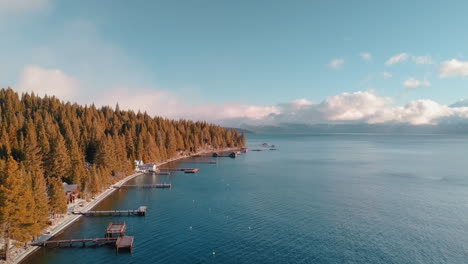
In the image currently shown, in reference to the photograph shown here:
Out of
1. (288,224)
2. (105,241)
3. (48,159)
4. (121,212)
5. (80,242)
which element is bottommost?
(288,224)

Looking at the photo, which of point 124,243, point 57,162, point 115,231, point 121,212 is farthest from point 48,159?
point 124,243

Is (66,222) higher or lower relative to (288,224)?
higher

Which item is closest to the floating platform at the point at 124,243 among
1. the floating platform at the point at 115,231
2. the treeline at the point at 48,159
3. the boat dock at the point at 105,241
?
the boat dock at the point at 105,241

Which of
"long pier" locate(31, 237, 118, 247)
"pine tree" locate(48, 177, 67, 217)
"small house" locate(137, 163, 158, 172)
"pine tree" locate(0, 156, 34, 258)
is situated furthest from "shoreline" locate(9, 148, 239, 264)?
"small house" locate(137, 163, 158, 172)

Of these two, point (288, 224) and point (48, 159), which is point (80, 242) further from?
point (48, 159)

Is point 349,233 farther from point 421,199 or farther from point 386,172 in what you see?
point 386,172

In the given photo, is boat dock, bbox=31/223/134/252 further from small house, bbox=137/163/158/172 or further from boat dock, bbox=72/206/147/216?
small house, bbox=137/163/158/172

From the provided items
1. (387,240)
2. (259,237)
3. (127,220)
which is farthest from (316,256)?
(127,220)

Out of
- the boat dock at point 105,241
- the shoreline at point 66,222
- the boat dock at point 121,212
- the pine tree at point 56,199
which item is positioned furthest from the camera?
the boat dock at point 121,212

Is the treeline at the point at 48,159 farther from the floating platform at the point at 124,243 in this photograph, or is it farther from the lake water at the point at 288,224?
the floating platform at the point at 124,243
